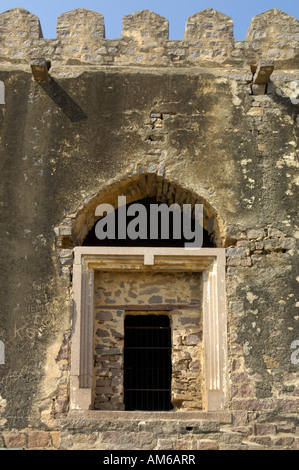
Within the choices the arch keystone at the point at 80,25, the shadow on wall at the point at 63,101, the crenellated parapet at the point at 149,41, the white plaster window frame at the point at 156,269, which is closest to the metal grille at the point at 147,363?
the white plaster window frame at the point at 156,269

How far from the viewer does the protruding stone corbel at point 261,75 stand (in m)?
7.54

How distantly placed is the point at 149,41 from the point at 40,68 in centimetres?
141

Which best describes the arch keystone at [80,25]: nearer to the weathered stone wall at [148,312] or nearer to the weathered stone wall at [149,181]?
the weathered stone wall at [149,181]

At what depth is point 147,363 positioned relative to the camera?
8.06m

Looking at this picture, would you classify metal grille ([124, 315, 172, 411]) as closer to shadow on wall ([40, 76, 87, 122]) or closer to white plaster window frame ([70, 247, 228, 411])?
white plaster window frame ([70, 247, 228, 411])

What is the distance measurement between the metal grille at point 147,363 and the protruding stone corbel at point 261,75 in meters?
2.98

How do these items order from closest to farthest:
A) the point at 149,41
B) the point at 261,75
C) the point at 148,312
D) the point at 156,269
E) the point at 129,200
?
the point at 156,269 → the point at 148,312 → the point at 261,75 → the point at 129,200 → the point at 149,41

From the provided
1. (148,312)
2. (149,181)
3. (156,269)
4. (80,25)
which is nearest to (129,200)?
(149,181)

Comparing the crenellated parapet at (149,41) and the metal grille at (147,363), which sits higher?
the crenellated parapet at (149,41)

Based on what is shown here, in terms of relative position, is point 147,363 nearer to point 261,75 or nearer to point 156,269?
point 156,269

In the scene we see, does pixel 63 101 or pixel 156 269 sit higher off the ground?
pixel 63 101

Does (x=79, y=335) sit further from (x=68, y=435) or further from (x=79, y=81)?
(x=79, y=81)

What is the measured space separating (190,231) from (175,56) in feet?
7.02

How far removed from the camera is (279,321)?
696 centimetres
